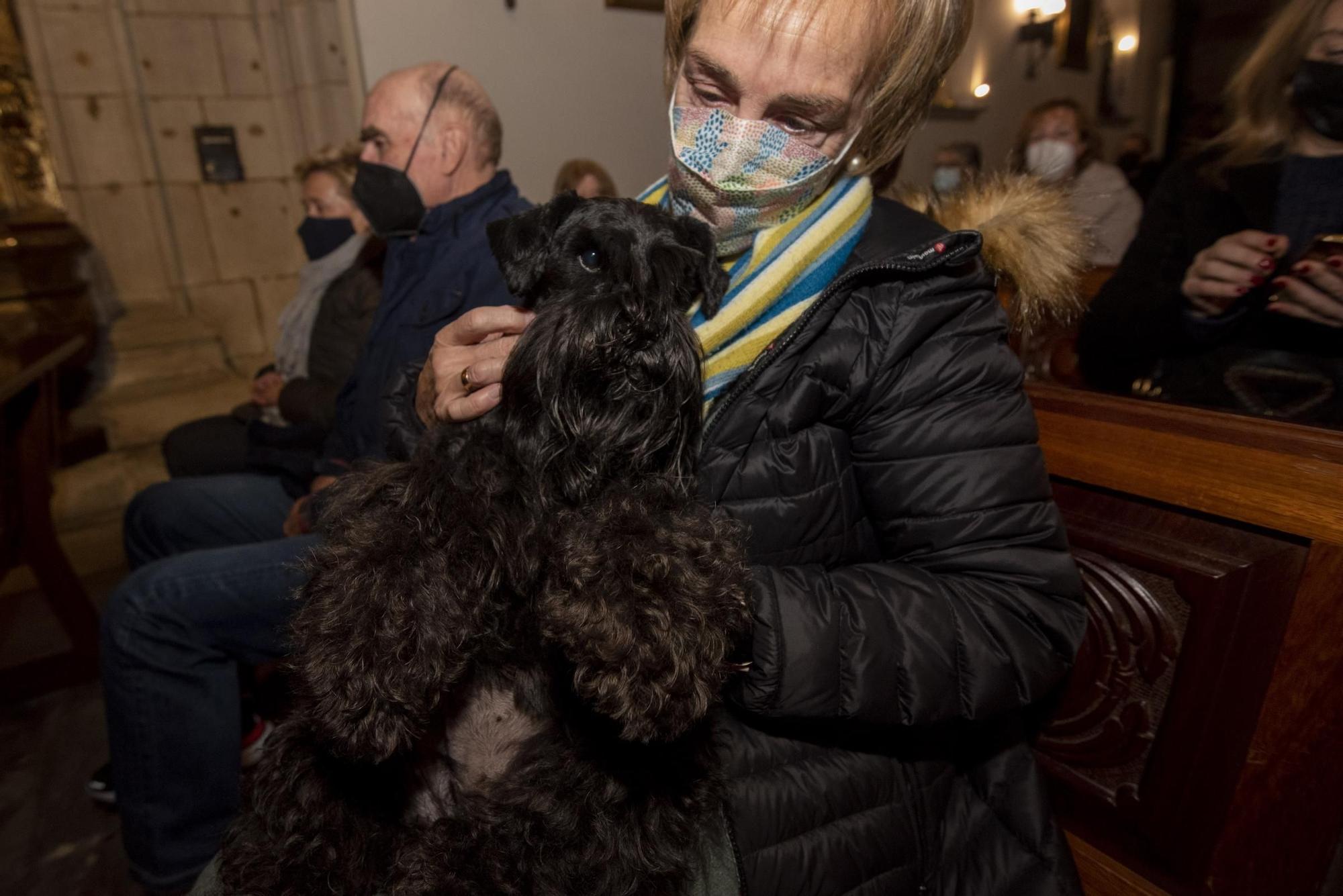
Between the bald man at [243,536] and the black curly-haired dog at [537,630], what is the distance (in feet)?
1.00

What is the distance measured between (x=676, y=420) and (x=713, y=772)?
0.58m

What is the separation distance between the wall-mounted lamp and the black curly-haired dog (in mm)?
4416

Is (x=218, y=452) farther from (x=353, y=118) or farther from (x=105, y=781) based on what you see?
(x=353, y=118)

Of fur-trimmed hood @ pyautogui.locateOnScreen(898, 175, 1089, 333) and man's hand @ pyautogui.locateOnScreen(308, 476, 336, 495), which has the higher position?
fur-trimmed hood @ pyautogui.locateOnScreen(898, 175, 1089, 333)

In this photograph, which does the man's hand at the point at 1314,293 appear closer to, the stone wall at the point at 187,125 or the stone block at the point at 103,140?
the stone wall at the point at 187,125

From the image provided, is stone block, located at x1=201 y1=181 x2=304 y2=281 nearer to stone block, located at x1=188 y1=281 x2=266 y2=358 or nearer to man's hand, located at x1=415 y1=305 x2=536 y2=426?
stone block, located at x1=188 y1=281 x2=266 y2=358

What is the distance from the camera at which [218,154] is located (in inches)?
190

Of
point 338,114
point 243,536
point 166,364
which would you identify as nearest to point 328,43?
point 338,114

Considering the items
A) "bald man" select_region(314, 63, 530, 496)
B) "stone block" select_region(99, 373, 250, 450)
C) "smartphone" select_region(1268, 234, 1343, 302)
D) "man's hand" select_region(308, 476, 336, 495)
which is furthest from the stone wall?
"smartphone" select_region(1268, 234, 1343, 302)

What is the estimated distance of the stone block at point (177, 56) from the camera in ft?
14.7

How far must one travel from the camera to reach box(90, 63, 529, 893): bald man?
170 centimetres

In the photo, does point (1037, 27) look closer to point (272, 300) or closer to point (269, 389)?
point (269, 389)

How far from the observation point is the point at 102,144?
14.8 ft

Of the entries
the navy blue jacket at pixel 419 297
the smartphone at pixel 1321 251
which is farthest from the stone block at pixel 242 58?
the smartphone at pixel 1321 251
